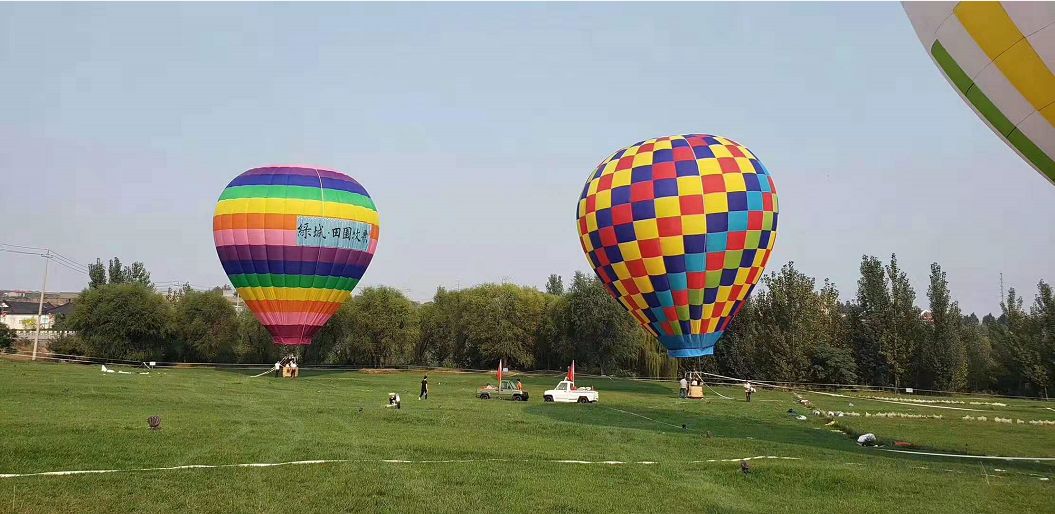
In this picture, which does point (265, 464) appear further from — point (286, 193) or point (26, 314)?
point (26, 314)

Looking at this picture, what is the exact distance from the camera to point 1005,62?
12617mm

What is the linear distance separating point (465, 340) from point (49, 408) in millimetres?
44786

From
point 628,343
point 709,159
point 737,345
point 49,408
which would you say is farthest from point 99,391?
A: point 737,345

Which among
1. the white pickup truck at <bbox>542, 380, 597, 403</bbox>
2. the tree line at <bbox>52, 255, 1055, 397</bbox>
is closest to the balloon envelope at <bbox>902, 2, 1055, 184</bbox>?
the white pickup truck at <bbox>542, 380, 597, 403</bbox>

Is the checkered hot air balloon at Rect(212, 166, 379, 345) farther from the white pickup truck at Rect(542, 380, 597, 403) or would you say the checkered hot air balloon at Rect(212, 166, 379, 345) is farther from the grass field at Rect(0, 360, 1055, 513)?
the white pickup truck at Rect(542, 380, 597, 403)

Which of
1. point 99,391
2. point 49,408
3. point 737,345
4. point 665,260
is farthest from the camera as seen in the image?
point 737,345

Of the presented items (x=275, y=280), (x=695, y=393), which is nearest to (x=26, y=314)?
(x=275, y=280)

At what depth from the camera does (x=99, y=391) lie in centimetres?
2453

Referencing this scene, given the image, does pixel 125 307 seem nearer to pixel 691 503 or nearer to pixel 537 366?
pixel 537 366

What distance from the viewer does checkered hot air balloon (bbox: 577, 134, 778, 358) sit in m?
28.7

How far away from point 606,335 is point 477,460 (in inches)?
1711

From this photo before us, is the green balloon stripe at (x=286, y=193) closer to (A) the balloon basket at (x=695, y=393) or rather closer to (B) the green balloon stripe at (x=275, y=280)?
(B) the green balloon stripe at (x=275, y=280)

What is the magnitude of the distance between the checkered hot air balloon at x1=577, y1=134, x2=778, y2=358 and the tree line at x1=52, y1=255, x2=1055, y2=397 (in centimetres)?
2256

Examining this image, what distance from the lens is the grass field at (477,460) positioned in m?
10.1
